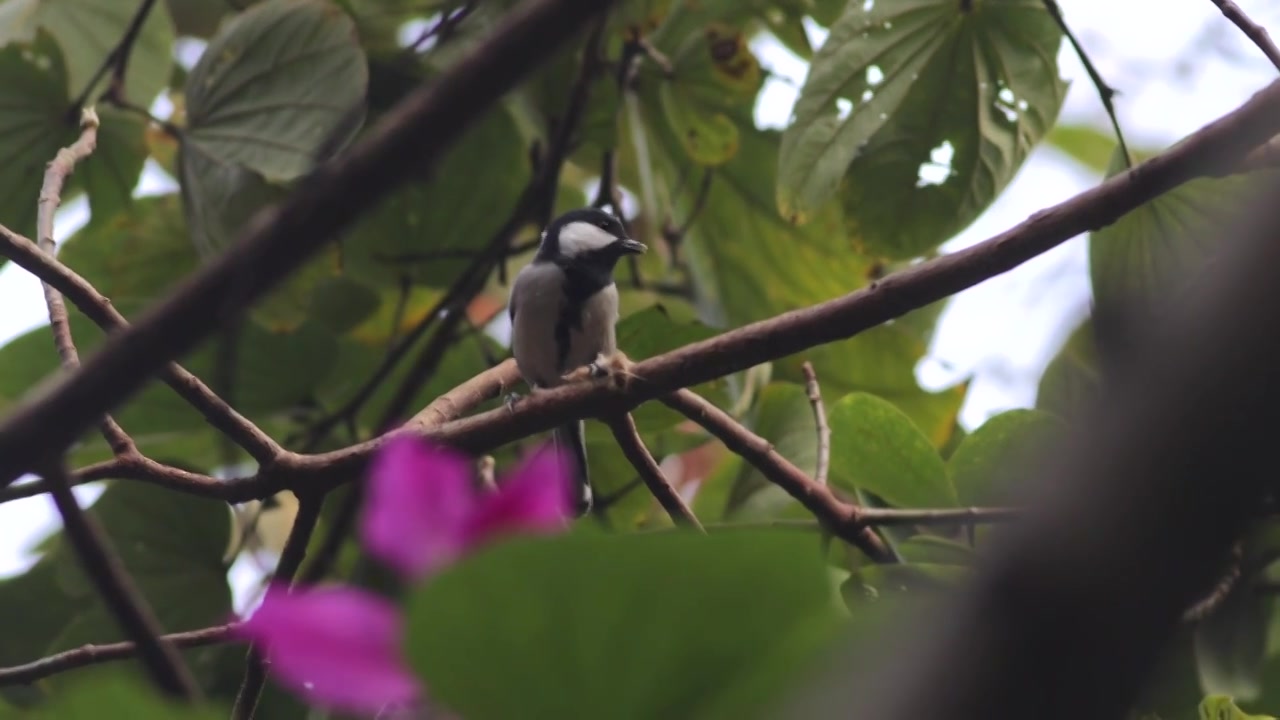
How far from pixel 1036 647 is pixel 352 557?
5.47ft

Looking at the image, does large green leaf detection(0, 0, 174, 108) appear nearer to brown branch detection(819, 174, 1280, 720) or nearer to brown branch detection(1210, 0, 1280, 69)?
brown branch detection(1210, 0, 1280, 69)

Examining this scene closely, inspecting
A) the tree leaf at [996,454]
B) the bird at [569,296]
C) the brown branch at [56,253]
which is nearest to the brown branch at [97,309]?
the brown branch at [56,253]

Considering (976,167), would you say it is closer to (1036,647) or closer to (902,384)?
(902,384)

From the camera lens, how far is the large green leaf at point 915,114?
67.1 inches

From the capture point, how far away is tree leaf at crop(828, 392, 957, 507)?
1316 mm

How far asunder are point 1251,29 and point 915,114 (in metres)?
0.65

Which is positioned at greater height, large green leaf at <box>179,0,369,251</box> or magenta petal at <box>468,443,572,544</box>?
magenta petal at <box>468,443,572,544</box>

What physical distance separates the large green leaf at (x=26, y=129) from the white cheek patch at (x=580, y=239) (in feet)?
2.35

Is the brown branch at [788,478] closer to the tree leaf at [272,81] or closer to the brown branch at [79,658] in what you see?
the brown branch at [79,658]

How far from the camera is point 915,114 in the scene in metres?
1.72

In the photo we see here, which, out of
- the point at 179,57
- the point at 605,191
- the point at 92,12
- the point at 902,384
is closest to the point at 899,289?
the point at 902,384

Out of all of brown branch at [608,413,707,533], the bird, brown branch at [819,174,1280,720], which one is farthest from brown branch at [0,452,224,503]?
brown branch at [819,174,1280,720]

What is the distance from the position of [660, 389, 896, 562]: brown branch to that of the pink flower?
898 millimetres

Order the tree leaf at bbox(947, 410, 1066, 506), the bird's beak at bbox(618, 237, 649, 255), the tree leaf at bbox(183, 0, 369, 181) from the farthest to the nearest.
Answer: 1. the bird's beak at bbox(618, 237, 649, 255)
2. the tree leaf at bbox(183, 0, 369, 181)
3. the tree leaf at bbox(947, 410, 1066, 506)
